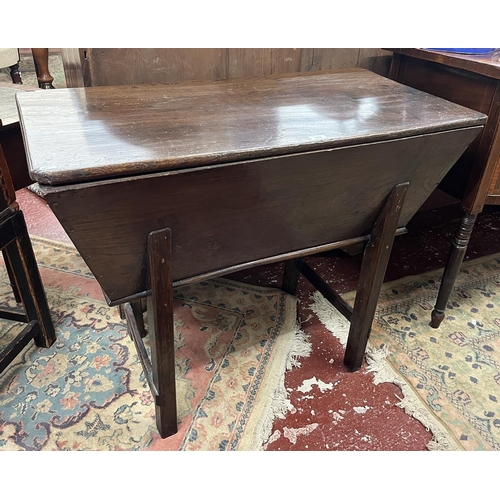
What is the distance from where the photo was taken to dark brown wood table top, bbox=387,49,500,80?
3.92ft

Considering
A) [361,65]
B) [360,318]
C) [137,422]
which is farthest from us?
[361,65]

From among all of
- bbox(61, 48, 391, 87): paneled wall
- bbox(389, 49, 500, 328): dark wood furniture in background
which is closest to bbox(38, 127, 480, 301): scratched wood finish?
bbox(389, 49, 500, 328): dark wood furniture in background

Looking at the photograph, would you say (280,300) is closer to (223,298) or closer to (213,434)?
(223,298)

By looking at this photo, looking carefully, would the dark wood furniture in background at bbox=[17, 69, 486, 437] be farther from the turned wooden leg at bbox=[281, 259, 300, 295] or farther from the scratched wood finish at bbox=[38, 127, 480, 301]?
the turned wooden leg at bbox=[281, 259, 300, 295]

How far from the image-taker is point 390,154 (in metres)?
1.04

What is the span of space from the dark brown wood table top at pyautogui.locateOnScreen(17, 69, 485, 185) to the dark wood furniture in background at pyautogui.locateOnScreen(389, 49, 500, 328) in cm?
15

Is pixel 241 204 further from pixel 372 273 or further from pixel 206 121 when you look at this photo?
pixel 372 273

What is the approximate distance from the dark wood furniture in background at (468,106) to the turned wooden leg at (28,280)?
4.16 ft

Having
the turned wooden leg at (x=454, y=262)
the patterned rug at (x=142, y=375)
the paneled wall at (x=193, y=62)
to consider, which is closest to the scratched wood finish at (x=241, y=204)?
the turned wooden leg at (x=454, y=262)

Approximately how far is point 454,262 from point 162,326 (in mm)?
989

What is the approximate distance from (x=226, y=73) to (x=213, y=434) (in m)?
1.10

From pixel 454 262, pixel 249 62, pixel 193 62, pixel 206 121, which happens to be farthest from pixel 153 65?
pixel 454 262

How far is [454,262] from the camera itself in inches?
58.9

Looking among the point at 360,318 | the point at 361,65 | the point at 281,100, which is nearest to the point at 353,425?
the point at 360,318
